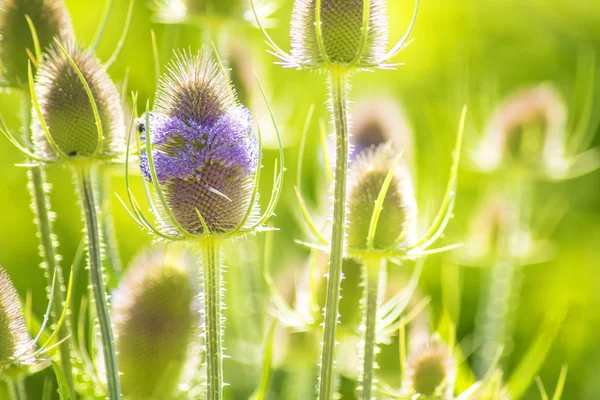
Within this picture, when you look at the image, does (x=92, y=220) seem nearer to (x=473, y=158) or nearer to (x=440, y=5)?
(x=473, y=158)

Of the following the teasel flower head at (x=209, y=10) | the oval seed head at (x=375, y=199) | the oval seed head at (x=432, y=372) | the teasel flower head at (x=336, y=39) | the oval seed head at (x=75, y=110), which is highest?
the teasel flower head at (x=209, y=10)

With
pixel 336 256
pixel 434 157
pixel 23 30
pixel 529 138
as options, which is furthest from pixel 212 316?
pixel 529 138

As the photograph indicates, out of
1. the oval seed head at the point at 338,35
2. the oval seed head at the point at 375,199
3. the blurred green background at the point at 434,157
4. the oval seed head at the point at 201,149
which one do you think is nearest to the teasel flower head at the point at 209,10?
the blurred green background at the point at 434,157

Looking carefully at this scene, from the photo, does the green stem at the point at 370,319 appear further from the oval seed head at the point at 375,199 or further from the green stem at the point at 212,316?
the green stem at the point at 212,316

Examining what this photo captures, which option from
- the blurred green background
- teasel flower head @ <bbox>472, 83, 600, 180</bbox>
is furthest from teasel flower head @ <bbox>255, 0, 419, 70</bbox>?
teasel flower head @ <bbox>472, 83, 600, 180</bbox>

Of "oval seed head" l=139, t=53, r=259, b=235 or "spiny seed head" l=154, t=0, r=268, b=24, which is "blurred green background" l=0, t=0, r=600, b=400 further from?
"oval seed head" l=139, t=53, r=259, b=235

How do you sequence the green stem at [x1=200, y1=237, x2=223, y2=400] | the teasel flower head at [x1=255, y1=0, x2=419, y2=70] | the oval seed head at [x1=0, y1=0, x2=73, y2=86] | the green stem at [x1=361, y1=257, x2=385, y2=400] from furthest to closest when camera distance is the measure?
the oval seed head at [x1=0, y1=0, x2=73, y2=86] → the green stem at [x1=361, y1=257, x2=385, y2=400] → the teasel flower head at [x1=255, y1=0, x2=419, y2=70] → the green stem at [x1=200, y1=237, x2=223, y2=400]

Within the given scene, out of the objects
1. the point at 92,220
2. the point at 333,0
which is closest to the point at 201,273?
the point at 92,220

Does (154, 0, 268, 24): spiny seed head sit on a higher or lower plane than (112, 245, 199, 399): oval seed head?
higher
